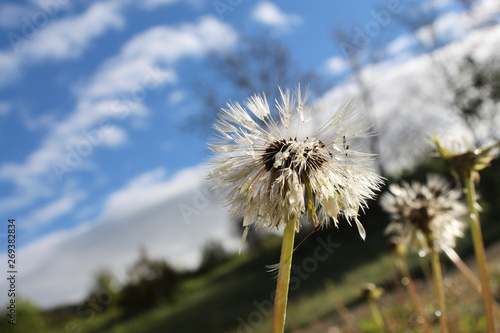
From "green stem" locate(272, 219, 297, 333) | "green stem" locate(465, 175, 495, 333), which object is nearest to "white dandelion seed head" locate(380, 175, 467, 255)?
"green stem" locate(465, 175, 495, 333)

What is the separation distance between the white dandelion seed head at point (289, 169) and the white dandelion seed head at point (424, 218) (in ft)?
Answer: 2.55

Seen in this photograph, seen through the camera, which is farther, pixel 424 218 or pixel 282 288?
pixel 424 218

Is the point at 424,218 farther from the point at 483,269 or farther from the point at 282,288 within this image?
the point at 282,288

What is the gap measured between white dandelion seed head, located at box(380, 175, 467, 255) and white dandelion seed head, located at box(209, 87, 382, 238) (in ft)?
2.55

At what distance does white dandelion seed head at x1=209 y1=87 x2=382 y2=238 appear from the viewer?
153 centimetres

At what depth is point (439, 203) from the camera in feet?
8.58

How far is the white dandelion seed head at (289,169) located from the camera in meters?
1.53

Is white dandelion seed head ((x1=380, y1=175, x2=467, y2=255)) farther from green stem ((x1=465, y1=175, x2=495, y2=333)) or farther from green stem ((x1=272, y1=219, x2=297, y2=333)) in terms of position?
green stem ((x1=272, y1=219, x2=297, y2=333))

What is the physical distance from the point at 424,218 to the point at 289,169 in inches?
50.5

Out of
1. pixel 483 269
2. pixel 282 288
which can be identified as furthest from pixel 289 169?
pixel 483 269

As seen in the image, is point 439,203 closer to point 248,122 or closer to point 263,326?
point 248,122

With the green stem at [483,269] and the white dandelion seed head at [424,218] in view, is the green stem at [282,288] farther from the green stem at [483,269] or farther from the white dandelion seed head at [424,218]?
the white dandelion seed head at [424,218]

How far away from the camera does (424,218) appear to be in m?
2.49

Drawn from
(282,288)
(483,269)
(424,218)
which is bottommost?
(483,269)
